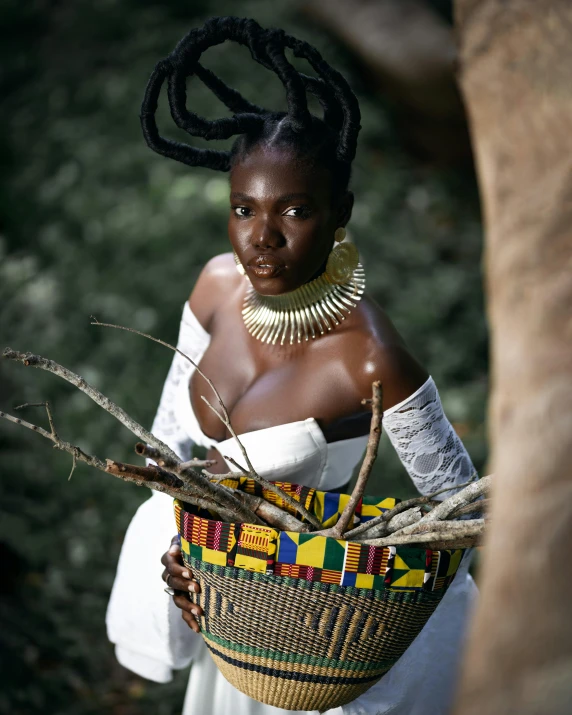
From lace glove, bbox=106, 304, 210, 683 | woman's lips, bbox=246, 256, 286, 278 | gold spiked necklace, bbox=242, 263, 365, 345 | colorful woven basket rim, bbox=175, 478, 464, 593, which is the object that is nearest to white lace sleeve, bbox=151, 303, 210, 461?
lace glove, bbox=106, 304, 210, 683

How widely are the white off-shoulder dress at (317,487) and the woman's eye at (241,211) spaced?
35 cm

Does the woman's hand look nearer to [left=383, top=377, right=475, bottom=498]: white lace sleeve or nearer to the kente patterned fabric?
the kente patterned fabric

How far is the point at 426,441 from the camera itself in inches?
51.9

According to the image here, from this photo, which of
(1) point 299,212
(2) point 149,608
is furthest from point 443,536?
(2) point 149,608

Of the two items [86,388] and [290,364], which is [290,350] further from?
[86,388]

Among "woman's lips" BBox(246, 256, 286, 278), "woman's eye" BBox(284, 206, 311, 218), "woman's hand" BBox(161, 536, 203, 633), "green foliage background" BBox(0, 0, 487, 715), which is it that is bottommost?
"green foliage background" BBox(0, 0, 487, 715)

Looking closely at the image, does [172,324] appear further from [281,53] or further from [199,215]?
[281,53]

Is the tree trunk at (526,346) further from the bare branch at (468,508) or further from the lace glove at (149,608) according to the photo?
the lace glove at (149,608)

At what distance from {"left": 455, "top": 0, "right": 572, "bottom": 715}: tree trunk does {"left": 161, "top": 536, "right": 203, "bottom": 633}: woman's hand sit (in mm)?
779

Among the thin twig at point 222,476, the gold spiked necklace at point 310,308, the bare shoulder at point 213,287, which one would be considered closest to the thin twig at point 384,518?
the thin twig at point 222,476

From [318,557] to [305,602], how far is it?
72mm

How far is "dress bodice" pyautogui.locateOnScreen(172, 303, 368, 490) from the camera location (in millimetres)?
1342

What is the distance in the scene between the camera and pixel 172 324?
351cm

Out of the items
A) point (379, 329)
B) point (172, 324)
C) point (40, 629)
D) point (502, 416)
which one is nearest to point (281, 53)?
point (379, 329)
